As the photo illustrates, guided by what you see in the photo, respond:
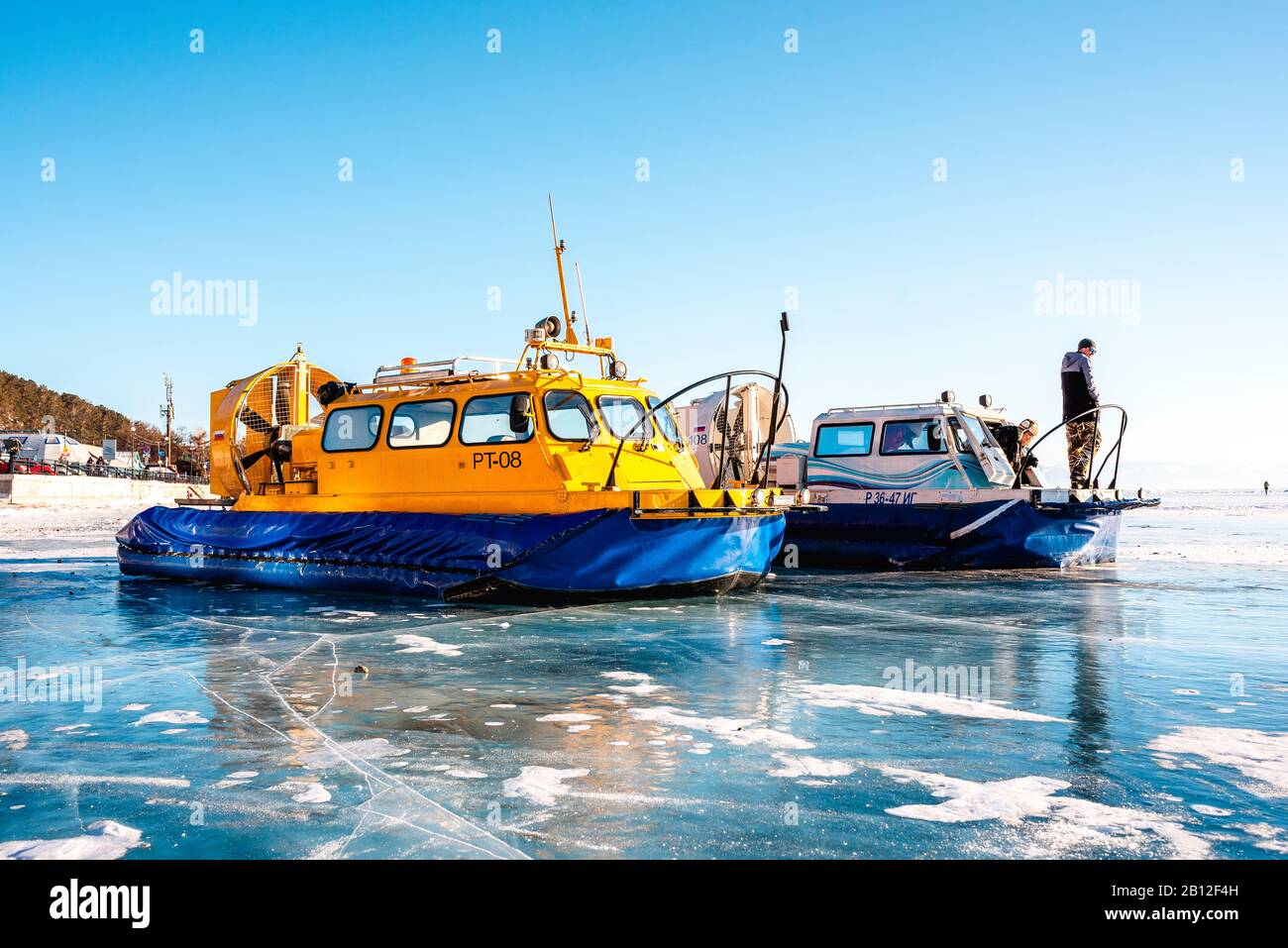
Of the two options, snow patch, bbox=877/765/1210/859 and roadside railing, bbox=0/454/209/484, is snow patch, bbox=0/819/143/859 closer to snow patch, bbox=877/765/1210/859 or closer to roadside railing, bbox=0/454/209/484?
snow patch, bbox=877/765/1210/859

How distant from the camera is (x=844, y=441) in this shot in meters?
14.0

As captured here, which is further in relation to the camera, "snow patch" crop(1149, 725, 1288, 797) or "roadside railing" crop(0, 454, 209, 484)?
"roadside railing" crop(0, 454, 209, 484)

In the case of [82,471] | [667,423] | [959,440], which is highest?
[667,423]

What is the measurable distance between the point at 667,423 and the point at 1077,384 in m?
5.37

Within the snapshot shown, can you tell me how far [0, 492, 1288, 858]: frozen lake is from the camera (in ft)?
9.64

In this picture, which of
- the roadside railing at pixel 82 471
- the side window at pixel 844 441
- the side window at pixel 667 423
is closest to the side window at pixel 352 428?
the side window at pixel 667 423

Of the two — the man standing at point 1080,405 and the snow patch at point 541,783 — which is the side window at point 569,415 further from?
the man standing at point 1080,405

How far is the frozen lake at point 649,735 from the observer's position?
2939 millimetres

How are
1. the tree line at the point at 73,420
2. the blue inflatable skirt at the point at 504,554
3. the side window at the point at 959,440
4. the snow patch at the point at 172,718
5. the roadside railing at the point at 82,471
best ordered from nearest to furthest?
the snow patch at the point at 172,718 < the blue inflatable skirt at the point at 504,554 < the side window at the point at 959,440 < the roadside railing at the point at 82,471 < the tree line at the point at 73,420

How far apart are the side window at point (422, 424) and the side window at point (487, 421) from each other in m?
0.19

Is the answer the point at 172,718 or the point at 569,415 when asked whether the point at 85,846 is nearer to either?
the point at 172,718

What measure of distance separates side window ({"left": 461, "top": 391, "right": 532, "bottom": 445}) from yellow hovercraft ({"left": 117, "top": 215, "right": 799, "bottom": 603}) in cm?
2

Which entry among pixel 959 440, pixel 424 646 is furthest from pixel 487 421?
pixel 959 440

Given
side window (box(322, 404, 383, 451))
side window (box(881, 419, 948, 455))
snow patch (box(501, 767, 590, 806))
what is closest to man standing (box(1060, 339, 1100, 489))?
side window (box(881, 419, 948, 455))
